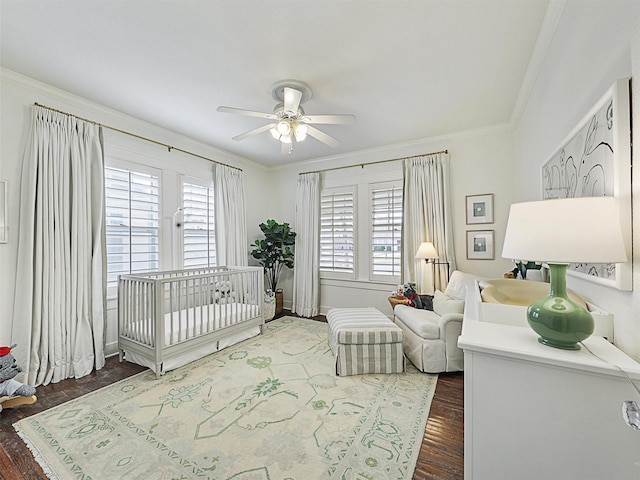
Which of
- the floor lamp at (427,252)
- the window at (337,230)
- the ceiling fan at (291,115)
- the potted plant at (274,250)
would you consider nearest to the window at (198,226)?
the potted plant at (274,250)

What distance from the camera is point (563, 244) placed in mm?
881

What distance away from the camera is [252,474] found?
4.68ft

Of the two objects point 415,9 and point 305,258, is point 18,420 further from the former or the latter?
point 415,9

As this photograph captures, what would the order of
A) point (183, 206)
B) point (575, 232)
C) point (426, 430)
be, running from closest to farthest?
1. point (575, 232)
2. point (426, 430)
3. point (183, 206)

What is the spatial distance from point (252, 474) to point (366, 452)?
25.3 inches

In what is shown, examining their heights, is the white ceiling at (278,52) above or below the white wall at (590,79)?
above

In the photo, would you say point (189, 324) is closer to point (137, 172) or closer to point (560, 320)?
point (137, 172)

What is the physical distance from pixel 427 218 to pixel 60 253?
13.0ft

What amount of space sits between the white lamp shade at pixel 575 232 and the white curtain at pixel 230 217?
3.78m

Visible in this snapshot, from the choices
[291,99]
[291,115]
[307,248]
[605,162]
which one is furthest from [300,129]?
[307,248]

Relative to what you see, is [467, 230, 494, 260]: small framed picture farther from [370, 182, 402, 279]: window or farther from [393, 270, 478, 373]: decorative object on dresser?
[393, 270, 478, 373]: decorative object on dresser

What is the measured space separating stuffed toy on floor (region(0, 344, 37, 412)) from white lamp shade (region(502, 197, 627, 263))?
3205mm

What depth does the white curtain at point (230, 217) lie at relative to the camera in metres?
4.02

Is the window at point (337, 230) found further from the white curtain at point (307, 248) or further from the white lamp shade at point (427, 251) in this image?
the white lamp shade at point (427, 251)
